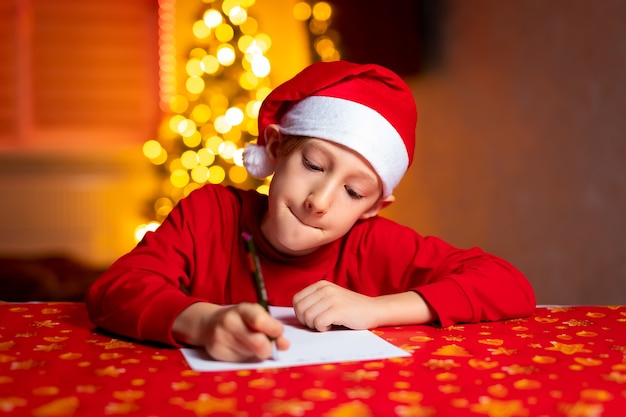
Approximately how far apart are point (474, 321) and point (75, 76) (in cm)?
432

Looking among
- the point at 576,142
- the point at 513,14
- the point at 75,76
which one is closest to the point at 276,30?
the point at 75,76

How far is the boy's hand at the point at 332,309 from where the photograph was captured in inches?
38.8

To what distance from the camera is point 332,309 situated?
100 centimetres

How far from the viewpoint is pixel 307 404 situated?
653 mm

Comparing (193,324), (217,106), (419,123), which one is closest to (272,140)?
(193,324)

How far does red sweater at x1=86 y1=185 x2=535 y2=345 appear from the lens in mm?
1093

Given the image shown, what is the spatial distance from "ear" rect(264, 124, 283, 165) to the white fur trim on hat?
0.04 meters

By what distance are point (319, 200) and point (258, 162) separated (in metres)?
0.28

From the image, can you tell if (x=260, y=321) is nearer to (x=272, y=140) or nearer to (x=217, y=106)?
(x=272, y=140)

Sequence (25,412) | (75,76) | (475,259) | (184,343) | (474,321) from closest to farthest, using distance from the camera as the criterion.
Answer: (25,412), (184,343), (474,321), (475,259), (75,76)

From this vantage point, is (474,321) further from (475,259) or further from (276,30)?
(276,30)

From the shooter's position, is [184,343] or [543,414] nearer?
[543,414]

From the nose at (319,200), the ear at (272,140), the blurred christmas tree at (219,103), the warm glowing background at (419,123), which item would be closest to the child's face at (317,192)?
the nose at (319,200)

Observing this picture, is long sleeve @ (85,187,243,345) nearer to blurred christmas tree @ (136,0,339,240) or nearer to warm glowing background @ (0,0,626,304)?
warm glowing background @ (0,0,626,304)
